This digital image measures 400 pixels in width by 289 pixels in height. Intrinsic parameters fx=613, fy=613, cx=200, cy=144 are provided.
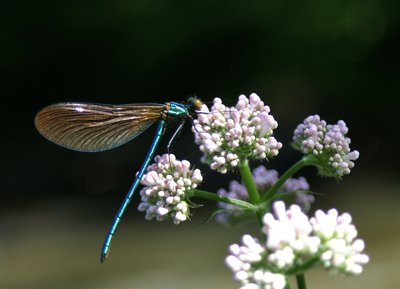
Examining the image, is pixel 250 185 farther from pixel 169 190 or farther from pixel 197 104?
pixel 197 104

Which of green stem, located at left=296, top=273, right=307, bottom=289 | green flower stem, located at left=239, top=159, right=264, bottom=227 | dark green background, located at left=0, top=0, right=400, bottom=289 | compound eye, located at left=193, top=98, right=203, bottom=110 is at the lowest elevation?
green stem, located at left=296, top=273, right=307, bottom=289

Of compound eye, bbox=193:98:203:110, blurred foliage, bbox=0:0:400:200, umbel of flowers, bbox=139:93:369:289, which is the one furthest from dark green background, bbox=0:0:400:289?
umbel of flowers, bbox=139:93:369:289

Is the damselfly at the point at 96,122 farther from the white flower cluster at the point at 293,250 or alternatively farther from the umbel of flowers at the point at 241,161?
the white flower cluster at the point at 293,250

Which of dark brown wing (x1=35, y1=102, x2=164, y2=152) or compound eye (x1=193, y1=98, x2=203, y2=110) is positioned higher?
dark brown wing (x1=35, y1=102, x2=164, y2=152)

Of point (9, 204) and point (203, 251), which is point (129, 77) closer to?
point (9, 204)

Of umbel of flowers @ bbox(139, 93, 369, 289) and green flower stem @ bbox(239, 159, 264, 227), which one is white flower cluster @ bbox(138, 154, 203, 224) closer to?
umbel of flowers @ bbox(139, 93, 369, 289)

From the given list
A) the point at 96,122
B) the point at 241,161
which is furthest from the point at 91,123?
the point at 241,161

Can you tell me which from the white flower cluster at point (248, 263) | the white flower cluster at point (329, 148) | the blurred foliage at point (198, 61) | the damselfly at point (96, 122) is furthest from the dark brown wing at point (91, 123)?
the blurred foliage at point (198, 61)
